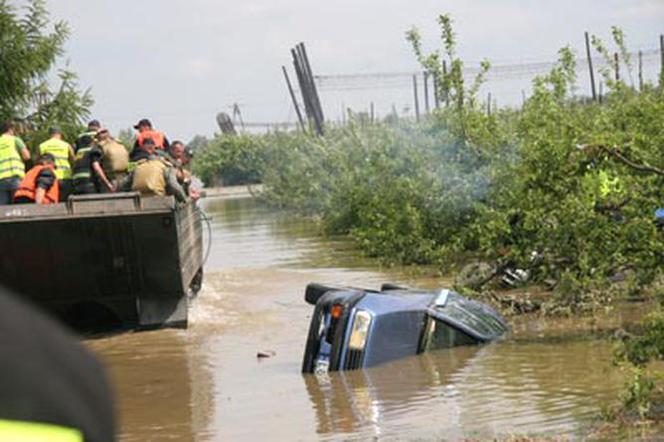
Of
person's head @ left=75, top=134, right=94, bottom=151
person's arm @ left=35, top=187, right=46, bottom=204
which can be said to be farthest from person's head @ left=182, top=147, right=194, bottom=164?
A: person's arm @ left=35, top=187, right=46, bottom=204

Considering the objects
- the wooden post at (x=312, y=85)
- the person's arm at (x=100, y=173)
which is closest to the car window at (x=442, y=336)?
the person's arm at (x=100, y=173)

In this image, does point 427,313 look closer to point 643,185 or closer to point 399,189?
point 643,185

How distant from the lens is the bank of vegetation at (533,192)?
11648 millimetres

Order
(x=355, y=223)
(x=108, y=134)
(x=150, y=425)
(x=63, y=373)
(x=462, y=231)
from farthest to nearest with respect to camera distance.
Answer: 1. (x=355, y=223)
2. (x=462, y=231)
3. (x=108, y=134)
4. (x=150, y=425)
5. (x=63, y=373)

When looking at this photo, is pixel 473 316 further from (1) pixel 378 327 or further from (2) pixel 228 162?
(2) pixel 228 162

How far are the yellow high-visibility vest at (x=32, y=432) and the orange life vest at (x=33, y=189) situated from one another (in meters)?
14.6

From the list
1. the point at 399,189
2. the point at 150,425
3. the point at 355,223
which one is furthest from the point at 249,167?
the point at 150,425

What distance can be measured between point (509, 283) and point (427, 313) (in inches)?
213

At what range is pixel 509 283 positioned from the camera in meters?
17.5

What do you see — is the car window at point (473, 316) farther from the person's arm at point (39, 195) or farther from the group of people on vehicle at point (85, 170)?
the person's arm at point (39, 195)

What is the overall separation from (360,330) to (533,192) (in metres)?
2.81

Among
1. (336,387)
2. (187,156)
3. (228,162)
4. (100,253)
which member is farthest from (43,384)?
(228,162)

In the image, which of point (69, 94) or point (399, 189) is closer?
point (69, 94)

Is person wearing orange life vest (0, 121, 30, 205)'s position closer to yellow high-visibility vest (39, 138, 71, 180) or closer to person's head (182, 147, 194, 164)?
yellow high-visibility vest (39, 138, 71, 180)
